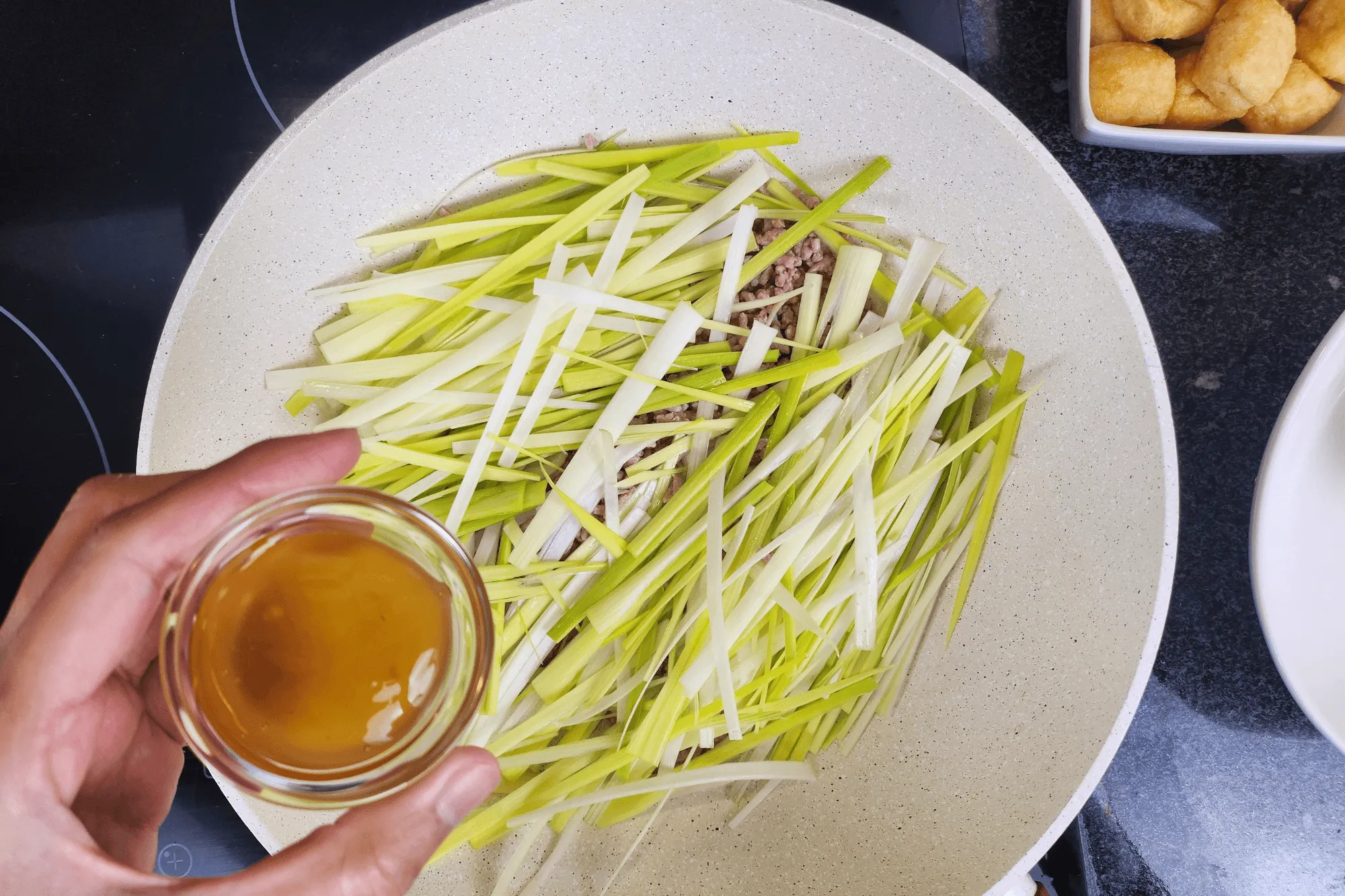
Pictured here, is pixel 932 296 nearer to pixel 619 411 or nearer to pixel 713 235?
pixel 713 235

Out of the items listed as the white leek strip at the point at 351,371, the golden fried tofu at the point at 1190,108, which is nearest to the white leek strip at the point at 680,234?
the white leek strip at the point at 351,371

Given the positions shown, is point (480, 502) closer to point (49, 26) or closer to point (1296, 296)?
point (49, 26)

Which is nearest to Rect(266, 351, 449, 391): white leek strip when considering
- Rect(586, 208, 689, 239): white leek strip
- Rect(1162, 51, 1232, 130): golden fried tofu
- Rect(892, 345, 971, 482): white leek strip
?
Rect(586, 208, 689, 239): white leek strip

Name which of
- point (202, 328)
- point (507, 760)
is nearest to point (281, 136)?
point (202, 328)

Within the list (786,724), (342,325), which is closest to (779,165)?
(342,325)

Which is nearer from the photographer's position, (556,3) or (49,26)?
(556,3)

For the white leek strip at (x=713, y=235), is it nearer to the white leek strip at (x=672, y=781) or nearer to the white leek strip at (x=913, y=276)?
the white leek strip at (x=913, y=276)

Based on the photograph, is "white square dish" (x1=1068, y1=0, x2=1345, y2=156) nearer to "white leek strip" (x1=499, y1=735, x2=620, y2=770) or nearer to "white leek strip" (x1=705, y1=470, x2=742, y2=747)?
"white leek strip" (x1=705, y1=470, x2=742, y2=747)
